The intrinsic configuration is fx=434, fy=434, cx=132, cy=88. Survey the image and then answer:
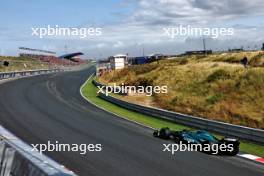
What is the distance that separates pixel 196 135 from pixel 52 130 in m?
7.07

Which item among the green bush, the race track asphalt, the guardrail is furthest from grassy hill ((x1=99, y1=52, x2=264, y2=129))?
the guardrail

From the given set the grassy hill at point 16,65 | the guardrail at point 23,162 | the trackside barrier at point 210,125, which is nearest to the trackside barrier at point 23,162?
the guardrail at point 23,162

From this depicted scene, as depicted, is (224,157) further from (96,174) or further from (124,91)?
(124,91)

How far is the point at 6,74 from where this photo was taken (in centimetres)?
5275

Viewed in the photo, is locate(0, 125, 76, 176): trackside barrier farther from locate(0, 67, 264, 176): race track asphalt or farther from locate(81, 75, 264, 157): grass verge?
locate(81, 75, 264, 157): grass verge

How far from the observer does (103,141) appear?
18.8 meters

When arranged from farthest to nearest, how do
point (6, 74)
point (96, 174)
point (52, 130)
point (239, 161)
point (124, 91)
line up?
point (6, 74), point (124, 91), point (52, 130), point (239, 161), point (96, 174)

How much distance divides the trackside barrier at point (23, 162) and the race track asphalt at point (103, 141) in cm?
440

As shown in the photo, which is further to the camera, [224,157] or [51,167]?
[224,157]

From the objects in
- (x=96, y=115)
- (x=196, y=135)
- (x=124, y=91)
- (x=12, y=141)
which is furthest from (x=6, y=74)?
(x=12, y=141)

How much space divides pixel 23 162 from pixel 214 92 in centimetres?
2913

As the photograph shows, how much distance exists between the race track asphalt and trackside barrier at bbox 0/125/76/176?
440 centimetres

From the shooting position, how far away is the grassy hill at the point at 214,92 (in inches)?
1158

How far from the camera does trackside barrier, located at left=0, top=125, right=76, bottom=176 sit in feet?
24.0
